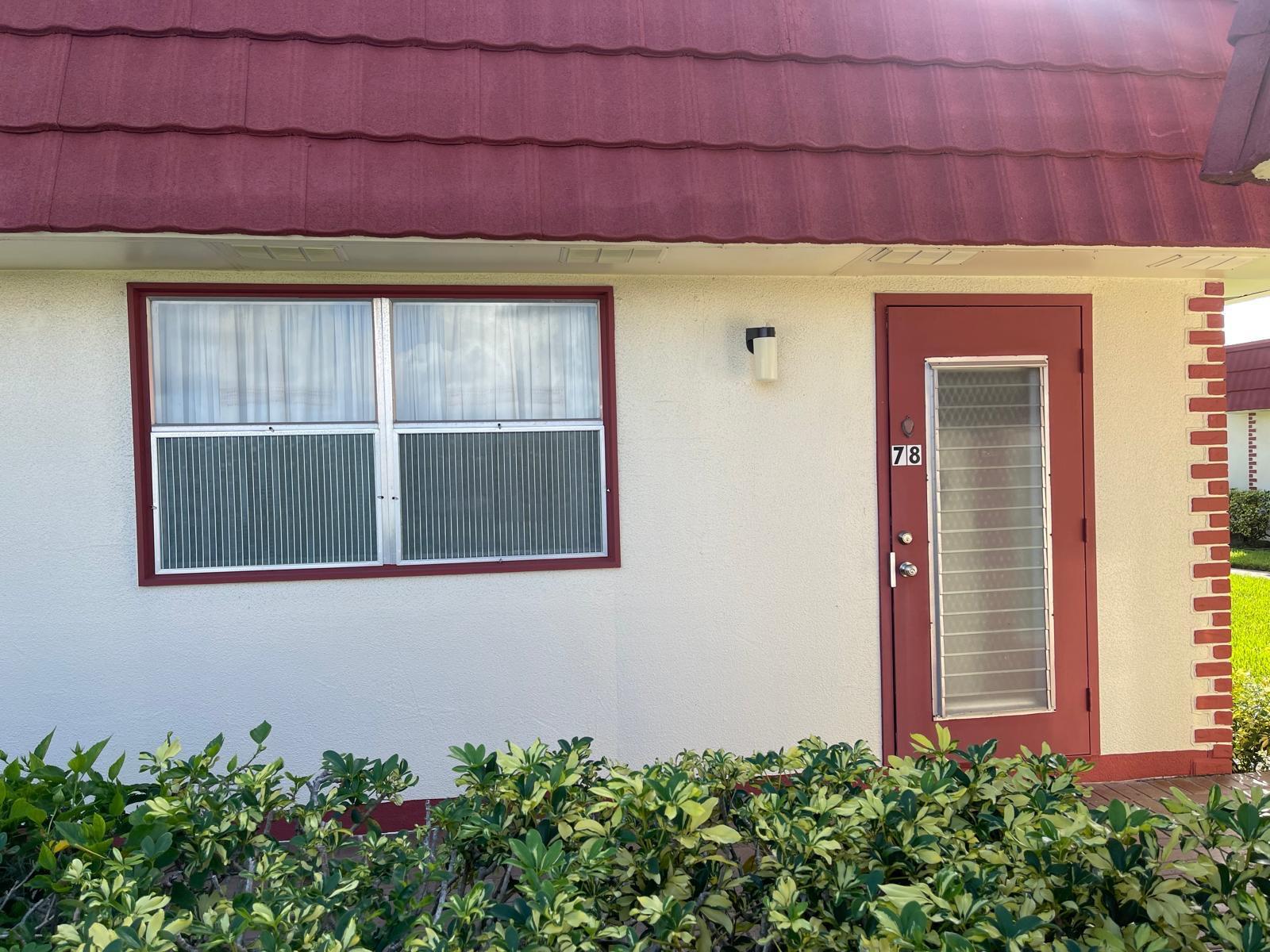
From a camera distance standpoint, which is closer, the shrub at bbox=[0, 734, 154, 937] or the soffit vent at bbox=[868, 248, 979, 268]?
the shrub at bbox=[0, 734, 154, 937]

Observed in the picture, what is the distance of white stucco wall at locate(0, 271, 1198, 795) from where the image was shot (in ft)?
14.4

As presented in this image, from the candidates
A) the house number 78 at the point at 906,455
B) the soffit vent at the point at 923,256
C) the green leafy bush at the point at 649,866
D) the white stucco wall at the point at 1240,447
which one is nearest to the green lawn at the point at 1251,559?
the white stucco wall at the point at 1240,447

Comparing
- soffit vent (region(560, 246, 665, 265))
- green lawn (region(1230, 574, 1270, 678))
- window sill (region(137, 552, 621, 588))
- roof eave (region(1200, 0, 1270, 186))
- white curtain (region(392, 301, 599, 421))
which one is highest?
roof eave (region(1200, 0, 1270, 186))

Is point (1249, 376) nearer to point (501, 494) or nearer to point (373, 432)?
point (501, 494)

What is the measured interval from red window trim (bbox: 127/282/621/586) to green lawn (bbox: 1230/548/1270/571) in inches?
490

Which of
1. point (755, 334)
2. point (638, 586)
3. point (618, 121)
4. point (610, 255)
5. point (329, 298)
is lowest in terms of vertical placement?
point (638, 586)

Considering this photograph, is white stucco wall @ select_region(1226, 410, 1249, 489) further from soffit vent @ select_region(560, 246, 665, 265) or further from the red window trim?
soffit vent @ select_region(560, 246, 665, 265)

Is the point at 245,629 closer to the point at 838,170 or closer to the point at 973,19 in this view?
the point at 838,170

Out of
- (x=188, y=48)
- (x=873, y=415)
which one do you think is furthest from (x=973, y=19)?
(x=188, y=48)

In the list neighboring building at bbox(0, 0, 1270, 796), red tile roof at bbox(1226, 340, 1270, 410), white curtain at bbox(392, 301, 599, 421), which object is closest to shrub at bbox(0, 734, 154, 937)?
neighboring building at bbox(0, 0, 1270, 796)

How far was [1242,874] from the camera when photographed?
82.4 inches

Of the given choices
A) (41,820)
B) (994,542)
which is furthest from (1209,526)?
(41,820)

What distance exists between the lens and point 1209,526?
521cm

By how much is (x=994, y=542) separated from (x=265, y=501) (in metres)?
3.66
